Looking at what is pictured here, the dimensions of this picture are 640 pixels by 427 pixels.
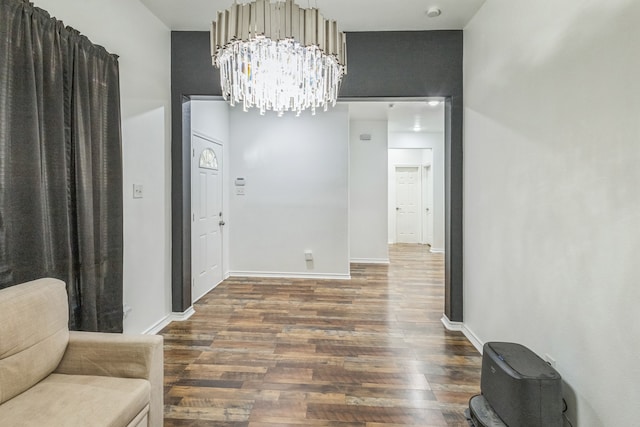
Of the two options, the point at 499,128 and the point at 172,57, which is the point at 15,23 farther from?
the point at 499,128

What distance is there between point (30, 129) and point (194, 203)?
230 cm

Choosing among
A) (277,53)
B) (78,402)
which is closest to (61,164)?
(78,402)

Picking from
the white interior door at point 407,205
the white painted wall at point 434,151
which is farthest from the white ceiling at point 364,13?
the white interior door at point 407,205

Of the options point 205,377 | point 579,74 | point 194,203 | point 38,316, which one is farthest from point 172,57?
point 579,74

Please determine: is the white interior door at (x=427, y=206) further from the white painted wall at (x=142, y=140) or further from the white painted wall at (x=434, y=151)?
the white painted wall at (x=142, y=140)

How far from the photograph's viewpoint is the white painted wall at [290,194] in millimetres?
5039

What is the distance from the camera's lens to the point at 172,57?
3.24m

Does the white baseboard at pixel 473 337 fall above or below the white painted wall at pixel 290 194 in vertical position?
below

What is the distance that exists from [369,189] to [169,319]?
4313 millimetres

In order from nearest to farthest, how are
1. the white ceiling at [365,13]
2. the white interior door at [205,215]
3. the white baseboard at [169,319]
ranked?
1. the white ceiling at [365,13]
2. the white baseboard at [169,319]
3. the white interior door at [205,215]

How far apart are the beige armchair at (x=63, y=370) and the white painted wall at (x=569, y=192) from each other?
2.12m

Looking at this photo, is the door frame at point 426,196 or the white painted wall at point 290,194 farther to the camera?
the door frame at point 426,196

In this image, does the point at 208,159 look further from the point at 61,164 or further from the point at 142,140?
the point at 61,164

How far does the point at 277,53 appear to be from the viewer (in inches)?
71.4
